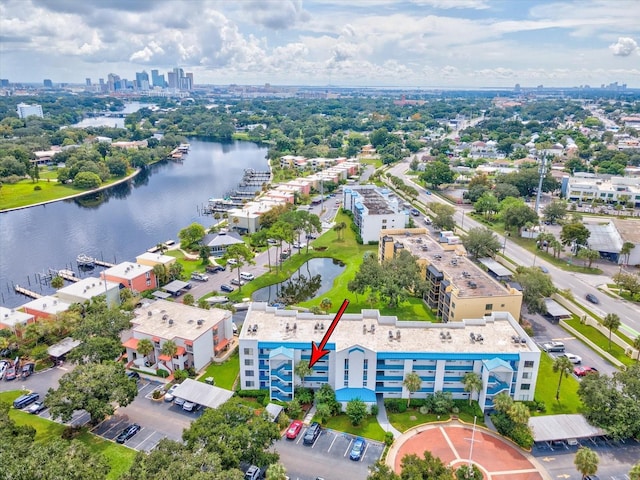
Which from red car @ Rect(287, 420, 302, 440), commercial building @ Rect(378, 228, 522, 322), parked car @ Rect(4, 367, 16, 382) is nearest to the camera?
red car @ Rect(287, 420, 302, 440)

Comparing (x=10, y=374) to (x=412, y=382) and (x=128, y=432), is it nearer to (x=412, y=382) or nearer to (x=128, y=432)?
(x=128, y=432)

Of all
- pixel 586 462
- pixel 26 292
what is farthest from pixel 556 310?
pixel 26 292

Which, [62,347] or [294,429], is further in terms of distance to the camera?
[62,347]

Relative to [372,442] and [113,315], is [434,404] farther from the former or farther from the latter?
[113,315]

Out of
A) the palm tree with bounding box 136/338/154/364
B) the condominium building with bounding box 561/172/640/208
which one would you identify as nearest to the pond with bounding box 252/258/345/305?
the palm tree with bounding box 136/338/154/364

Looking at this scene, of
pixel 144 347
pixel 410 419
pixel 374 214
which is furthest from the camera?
pixel 374 214

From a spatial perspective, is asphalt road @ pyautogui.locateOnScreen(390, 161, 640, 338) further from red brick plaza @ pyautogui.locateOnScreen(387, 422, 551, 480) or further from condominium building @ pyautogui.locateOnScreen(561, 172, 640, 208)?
condominium building @ pyautogui.locateOnScreen(561, 172, 640, 208)

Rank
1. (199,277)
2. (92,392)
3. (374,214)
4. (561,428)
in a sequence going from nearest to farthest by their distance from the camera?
1. (92,392)
2. (561,428)
3. (199,277)
4. (374,214)
